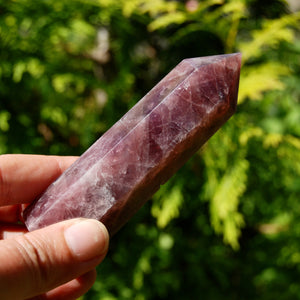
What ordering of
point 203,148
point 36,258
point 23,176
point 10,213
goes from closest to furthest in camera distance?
point 36,258 → point 23,176 → point 10,213 → point 203,148

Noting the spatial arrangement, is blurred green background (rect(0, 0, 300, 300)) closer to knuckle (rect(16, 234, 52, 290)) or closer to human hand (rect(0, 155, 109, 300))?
human hand (rect(0, 155, 109, 300))

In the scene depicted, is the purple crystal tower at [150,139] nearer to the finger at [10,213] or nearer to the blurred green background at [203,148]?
the finger at [10,213]

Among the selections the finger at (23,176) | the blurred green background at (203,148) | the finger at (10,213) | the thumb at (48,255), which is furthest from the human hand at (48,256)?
the blurred green background at (203,148)

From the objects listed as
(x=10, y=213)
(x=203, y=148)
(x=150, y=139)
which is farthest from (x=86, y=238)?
(x=203, y=148)

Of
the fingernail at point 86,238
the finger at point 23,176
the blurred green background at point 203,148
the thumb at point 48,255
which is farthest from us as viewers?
the blurred green background at point 203,148

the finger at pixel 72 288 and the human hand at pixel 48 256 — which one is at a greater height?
the human hand at pixel 48 256

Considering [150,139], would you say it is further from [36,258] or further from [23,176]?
[23,176]
